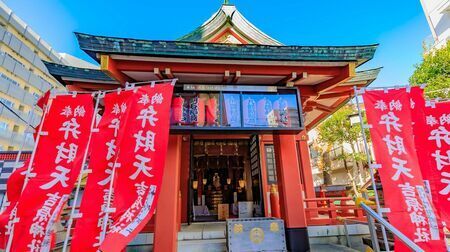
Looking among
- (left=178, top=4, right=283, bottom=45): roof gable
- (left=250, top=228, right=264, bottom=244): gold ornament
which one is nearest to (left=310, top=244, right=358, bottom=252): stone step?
(left=250, top=228, right=264, bottom=244): gold ornament

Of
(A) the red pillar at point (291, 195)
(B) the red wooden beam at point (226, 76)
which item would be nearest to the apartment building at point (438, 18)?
(A) the red pillar at point (291, 195)

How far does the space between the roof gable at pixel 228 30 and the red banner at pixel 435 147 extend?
493 centimetres

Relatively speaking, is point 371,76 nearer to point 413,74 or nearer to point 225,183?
→ point 225,183

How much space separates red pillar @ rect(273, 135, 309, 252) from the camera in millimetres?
4828

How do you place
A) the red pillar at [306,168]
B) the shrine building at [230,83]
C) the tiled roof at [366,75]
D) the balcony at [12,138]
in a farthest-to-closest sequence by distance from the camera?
1. the balcony at [12,138]
2. the red pillar at [306,168]
3. the tiled roof at [366,75]
4. the shrine building at [230,83]

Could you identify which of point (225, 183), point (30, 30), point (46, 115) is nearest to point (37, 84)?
point (30, 30)

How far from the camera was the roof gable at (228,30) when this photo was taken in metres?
7.29

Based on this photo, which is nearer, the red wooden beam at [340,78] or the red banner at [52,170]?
the red banner at [52,170]

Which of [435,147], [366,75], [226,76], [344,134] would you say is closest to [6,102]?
[226,76]

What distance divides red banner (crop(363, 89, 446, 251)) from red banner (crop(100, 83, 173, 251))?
3585 mm

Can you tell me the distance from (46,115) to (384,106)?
616cm

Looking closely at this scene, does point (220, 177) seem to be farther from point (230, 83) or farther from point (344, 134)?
point (344, 134)

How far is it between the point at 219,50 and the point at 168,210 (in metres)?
3.76

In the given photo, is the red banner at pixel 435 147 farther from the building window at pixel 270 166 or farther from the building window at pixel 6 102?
the building window at pixel 6 102
